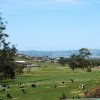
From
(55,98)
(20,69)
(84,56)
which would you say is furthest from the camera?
(84,56)

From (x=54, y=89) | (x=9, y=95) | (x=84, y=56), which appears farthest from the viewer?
(x=84, y=56)

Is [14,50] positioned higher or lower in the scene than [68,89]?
higher

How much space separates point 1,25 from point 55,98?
168 ft

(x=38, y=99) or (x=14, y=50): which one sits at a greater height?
(x=14, y=50)

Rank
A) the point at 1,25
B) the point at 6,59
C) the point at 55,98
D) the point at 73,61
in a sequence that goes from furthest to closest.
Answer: the point at 73,61
the point at 6,59
the point at 1,25
the point at 55,98

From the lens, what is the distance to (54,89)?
6425 cm

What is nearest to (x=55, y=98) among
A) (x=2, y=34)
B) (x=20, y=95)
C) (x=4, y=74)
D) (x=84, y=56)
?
(x=20, y=95)

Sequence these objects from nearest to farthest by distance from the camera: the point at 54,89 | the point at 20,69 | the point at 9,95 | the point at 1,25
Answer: the point at 9,95
the point at 54,89
the point at 1,25
the point at 20,69

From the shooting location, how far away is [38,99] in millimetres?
51969

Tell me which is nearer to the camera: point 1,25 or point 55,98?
point 55,98

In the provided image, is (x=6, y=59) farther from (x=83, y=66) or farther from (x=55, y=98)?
(x=83, y=66)

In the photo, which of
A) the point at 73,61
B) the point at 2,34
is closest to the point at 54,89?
the point at 2,34

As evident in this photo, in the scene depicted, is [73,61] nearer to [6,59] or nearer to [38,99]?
[6,59]

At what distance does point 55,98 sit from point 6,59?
185 feet
